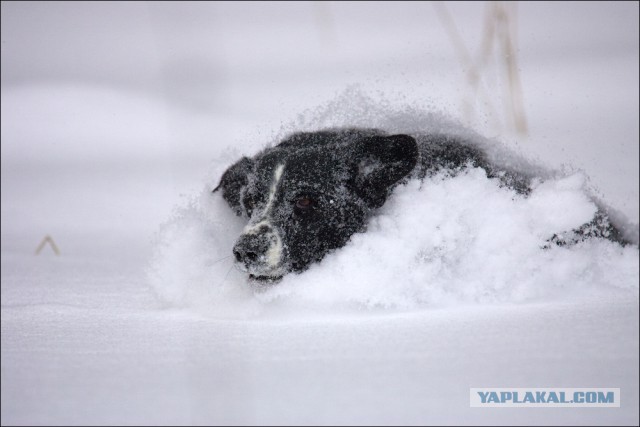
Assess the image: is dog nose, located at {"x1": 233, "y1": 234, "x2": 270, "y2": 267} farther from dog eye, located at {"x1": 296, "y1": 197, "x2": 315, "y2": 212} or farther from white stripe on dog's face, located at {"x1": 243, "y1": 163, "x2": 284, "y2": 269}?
dog eye, located at {"x1": 296, "y1": 197, "x2": 315, "y2": 212}

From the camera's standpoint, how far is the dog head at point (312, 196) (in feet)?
9.96

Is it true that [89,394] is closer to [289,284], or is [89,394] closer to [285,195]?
[289,284]

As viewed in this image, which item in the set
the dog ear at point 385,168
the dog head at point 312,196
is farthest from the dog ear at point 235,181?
the dog ear at point 385,168

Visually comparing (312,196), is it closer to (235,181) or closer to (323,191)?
(323,191)

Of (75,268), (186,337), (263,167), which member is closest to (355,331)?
(186,337)

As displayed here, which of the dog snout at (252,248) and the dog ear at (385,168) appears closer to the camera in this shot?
the dog snout at (252,248)

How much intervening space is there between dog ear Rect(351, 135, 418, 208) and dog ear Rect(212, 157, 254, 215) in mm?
556

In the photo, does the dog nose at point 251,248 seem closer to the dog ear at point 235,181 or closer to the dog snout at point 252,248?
the dog snout at point 252,248

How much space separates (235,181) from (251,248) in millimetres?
741

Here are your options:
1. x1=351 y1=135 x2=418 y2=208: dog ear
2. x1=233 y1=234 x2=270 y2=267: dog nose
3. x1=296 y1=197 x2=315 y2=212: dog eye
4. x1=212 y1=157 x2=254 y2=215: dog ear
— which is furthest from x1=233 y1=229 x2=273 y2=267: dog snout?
x1=212 y1=157 x2=254 y2=215: dog ear

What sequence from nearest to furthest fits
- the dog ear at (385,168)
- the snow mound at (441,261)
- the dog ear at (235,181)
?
1. the snow mound at (441,261)
2. the dog ear at (385,168)
3. the dog ear at (235,181)


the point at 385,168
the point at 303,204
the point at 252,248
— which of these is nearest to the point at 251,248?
the point at 252,248

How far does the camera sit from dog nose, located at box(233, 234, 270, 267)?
116 inches

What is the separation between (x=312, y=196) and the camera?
3.17m
